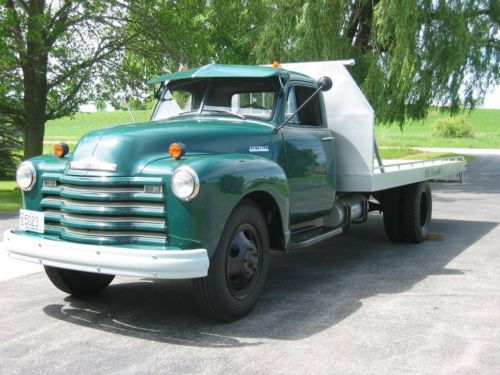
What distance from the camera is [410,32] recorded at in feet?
49.1

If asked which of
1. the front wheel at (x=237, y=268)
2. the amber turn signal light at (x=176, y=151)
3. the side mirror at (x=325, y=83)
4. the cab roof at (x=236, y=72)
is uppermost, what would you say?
the cab roof at (x=236, y=72)

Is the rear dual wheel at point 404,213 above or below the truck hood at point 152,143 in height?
below

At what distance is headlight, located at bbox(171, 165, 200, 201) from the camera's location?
4316 mm

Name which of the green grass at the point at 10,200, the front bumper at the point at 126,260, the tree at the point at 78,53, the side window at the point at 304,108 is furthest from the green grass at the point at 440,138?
the front bumper at the point at 126,260

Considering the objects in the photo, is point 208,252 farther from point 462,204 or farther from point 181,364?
point 462,204

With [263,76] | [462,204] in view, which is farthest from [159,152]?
[462,204]

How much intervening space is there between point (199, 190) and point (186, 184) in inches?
3.9

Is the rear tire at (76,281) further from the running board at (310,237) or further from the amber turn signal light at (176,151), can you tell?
the running board at (310,237)

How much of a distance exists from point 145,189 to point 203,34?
12.2m

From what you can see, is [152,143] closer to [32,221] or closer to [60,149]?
[60,149]

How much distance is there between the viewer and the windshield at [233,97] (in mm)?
5969

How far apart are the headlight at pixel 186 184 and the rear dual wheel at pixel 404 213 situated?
180 inches

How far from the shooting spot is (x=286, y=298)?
18.4 feet

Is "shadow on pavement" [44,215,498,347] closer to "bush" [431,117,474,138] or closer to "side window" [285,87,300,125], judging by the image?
"side window" [285,87,300,125]
